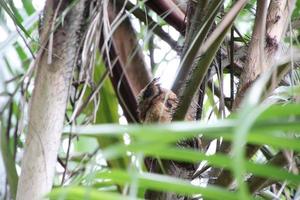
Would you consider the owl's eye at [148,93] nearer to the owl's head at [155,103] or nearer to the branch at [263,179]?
the owl's head at [155,103]

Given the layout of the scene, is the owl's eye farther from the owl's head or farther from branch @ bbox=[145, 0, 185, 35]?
branch @ bbox=[145, 0, 185, 35]

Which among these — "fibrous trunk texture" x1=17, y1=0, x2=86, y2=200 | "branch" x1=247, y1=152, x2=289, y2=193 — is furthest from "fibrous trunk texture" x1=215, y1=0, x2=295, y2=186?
"fibrous trunk texture" x1=17, y1=0, x2=86, y2=200

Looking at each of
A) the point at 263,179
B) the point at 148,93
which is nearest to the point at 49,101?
the point at 148,93

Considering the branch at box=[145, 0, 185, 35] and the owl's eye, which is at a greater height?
the branch at box=[145, 0, 185, 35]

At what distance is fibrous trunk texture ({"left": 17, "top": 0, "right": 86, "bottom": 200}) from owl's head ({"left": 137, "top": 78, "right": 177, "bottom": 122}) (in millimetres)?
70

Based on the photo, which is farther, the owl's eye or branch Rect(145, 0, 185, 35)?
branch Rect(145, 0, 185, 35)

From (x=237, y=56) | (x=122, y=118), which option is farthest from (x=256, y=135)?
(x=122, y=118)

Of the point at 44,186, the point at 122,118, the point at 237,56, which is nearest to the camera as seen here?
the point at 44,186

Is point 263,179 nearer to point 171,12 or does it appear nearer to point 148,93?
point 148,93

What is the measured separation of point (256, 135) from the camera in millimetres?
161

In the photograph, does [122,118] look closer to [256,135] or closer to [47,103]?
[47,103]

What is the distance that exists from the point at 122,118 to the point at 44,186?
28 centimetres

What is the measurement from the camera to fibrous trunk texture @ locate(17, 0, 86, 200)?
0.42 m

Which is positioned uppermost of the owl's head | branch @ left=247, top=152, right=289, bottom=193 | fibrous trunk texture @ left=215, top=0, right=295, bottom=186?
fibrous trunk texture @ left=215, top=0, right=295, bottom=186
